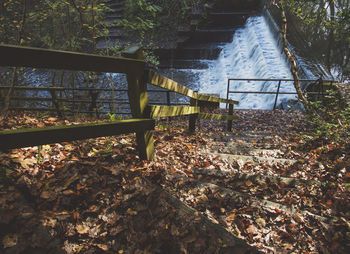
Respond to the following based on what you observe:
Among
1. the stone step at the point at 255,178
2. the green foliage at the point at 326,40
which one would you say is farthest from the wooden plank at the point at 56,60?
the green foliage at the point at 326,40

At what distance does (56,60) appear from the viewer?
1.25 metres

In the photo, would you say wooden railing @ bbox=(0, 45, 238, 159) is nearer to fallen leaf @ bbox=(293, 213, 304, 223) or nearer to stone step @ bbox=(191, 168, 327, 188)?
stone step @ bbox=(191, 168, 327, 188)

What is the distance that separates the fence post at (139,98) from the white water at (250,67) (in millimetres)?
10037

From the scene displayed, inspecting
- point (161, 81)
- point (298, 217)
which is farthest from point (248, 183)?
point (161, 81)

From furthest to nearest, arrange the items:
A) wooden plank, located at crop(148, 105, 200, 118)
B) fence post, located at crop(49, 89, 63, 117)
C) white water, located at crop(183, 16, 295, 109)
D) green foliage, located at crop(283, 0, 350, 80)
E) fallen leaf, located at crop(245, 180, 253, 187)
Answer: green foliage, located at crop(283, 0, 350, 80)
white water, located at crop(183, 16, 295, 109)
fence post, located at crop(49, 89, 63, 117)
fallen leaf, located at crop(245, 180, 253, 187)
wooden plank, located at crop(148, 105, 200, 118)

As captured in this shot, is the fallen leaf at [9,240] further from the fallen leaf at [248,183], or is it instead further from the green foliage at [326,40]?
the green foliage at [326,40]

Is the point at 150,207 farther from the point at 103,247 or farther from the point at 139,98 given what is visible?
the point at 139,98

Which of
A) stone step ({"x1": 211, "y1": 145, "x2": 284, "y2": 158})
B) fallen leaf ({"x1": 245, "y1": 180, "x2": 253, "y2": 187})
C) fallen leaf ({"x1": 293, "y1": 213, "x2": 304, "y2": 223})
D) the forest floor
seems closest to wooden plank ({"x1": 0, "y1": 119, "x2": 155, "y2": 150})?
the forest floor

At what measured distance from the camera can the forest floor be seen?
52.1 inches

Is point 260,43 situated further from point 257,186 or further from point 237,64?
point 257,186

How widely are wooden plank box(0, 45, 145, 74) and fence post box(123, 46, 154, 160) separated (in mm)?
153

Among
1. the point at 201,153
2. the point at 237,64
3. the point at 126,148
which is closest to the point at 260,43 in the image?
the point at 237,64

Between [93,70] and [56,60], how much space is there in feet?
0.82

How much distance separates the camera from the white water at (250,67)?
448 inches
